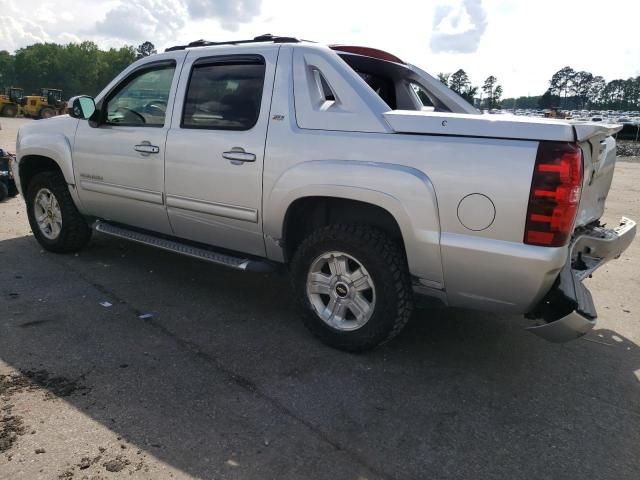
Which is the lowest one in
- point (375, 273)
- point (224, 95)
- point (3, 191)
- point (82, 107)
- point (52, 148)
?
point (3, 191)

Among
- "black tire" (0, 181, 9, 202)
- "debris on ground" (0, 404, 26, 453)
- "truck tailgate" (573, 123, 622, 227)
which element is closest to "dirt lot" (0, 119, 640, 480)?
"debris on ground" (0, 404, 26, 453)

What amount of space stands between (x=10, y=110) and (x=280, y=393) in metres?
40.2

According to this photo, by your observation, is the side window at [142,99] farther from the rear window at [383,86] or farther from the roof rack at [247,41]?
the rear window at [383,86]

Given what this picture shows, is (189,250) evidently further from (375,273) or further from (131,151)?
(375,273)

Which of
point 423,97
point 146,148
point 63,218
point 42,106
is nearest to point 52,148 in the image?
point 63,218

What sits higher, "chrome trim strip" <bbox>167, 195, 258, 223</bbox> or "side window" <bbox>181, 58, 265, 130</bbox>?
"side window" <bbox>181, 58, 265, 130</bbox>

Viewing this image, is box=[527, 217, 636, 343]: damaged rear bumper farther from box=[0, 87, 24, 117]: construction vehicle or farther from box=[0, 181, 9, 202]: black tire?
box=[0, 87, 24, 117]: construction vehicle

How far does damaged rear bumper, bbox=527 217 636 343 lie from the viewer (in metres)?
2.84

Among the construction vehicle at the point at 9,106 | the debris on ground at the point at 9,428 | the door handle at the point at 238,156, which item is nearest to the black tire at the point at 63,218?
the door handle at the point at 238,156

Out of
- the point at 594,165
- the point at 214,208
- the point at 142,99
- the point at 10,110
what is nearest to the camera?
the point at 594,165

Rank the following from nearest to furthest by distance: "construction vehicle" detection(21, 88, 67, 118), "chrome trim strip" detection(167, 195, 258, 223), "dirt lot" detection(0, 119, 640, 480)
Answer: "dirt lot" detection(0, 119, 640, 480), "chrome trim strip" detection(167, 195, 258, 223), "construction vehicle" detection(21, 88, 67, 118)

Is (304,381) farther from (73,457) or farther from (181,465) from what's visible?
(73,457)

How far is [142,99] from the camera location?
4617 mm

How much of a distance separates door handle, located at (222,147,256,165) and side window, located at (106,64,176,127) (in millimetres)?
877
